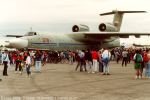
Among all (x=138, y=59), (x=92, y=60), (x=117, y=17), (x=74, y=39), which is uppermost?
(x=117, y=17)

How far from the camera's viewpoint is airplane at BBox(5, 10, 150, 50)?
37.1 metres

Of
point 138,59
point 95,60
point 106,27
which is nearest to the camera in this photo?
point 138,59

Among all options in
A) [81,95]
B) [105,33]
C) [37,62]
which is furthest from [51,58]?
[81,95]

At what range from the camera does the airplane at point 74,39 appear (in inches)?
1460

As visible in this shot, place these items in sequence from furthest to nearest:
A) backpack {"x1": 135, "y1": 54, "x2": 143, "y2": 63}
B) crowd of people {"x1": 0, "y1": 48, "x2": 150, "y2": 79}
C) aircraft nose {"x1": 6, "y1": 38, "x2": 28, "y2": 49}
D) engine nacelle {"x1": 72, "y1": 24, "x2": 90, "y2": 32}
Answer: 1. engine nacelle {"x1": 72, "y1": 24, "x2": 90, "y2": 32}
2. aircraft nose {"x1": 6, "y1": 38, "x2": 28, "y2": 49}
3. crowd of people {"x1": 0, "y1": 48, "x2": 150, "y2": 79}
4. backpack {"x1": 135, "y1": 54, "x2": 143, "y2": 63}

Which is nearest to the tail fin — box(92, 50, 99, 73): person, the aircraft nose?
the aircraft nose

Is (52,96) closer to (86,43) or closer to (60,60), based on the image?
(60,60)

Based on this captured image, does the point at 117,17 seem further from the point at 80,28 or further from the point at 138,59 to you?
the point at 138,59

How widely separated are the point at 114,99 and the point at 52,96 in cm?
179

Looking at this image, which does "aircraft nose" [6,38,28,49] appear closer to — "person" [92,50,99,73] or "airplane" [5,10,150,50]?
"airplane" [5,10,150,50]

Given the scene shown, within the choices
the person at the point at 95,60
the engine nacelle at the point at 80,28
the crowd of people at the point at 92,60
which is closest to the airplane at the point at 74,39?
the engine nacelle at the point at 80,28

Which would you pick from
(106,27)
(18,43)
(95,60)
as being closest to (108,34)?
(106,27)

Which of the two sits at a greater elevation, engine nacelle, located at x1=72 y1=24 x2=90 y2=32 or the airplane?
engine nacelle, located at x1=72 y1=24 x2=90 y2=32

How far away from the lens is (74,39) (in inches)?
1661
